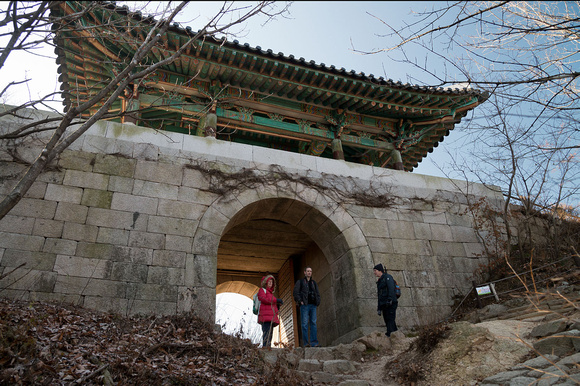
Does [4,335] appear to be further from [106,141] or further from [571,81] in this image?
[571,81]

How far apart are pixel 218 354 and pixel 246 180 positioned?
3.48 meters

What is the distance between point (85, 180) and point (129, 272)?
1.71m

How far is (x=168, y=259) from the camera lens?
6.42m

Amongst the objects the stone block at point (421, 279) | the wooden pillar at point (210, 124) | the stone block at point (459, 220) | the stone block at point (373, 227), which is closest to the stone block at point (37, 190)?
the wooden pillar at point (210, 124)

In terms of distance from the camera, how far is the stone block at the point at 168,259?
636 cm

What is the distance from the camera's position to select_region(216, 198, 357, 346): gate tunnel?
7.82 m

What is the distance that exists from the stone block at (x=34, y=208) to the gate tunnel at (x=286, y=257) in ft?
8.83

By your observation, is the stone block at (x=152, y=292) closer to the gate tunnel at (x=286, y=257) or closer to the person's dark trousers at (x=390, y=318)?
the gate tunnel at (x=286, y=257)

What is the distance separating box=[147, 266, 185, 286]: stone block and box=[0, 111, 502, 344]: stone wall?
0.6 inches

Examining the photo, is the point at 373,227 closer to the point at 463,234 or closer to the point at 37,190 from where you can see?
the point at 463,234

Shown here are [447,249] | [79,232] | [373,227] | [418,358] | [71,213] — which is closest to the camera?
[418,358]

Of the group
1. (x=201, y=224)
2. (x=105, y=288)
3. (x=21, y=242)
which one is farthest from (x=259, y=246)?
(x=21, y=242)

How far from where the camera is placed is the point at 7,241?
19.0 ft

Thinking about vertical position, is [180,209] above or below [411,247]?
above
